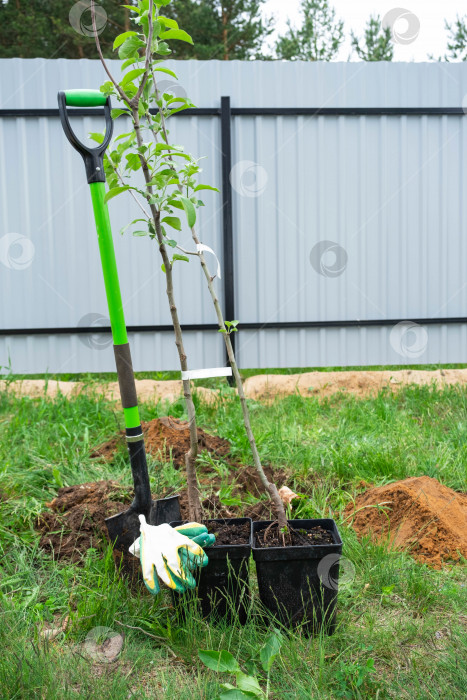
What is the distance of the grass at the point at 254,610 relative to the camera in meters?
Answer: 1.38

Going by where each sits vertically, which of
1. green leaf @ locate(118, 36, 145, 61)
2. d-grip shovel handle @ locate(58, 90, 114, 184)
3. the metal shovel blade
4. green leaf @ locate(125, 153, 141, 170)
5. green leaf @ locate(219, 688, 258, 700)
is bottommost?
green leaf @ locate(219, 688, 258, 700)

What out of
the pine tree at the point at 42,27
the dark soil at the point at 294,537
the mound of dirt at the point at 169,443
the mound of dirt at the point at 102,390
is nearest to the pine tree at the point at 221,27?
the pine tree at the point at 42,27

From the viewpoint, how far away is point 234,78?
4.54 m

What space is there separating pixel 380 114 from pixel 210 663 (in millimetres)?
4316

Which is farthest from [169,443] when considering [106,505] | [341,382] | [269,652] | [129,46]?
[341,382]

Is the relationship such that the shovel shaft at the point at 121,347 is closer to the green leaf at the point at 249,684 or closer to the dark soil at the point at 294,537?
the dark soil at the point at 294,537

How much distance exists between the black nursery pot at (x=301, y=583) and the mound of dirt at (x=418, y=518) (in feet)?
1.54

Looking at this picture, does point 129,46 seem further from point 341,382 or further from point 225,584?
point 341,382

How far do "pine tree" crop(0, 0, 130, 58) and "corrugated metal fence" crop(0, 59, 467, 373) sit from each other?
8625 mm

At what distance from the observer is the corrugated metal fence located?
457cm

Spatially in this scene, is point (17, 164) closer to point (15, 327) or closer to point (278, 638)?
point (15, 327)

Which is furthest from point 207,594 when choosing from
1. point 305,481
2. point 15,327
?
point 15,327

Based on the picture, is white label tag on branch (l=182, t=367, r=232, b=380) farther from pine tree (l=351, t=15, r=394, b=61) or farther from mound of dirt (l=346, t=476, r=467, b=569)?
pine tree (l=351, t=15, r=394, b=61)

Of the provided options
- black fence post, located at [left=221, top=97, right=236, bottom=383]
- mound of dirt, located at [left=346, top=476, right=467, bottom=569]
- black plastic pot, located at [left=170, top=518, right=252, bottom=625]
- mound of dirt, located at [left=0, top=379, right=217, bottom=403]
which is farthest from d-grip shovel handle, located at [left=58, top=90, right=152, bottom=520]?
black fence post, located at [left=221, top=97, right=236, bottom=383]
